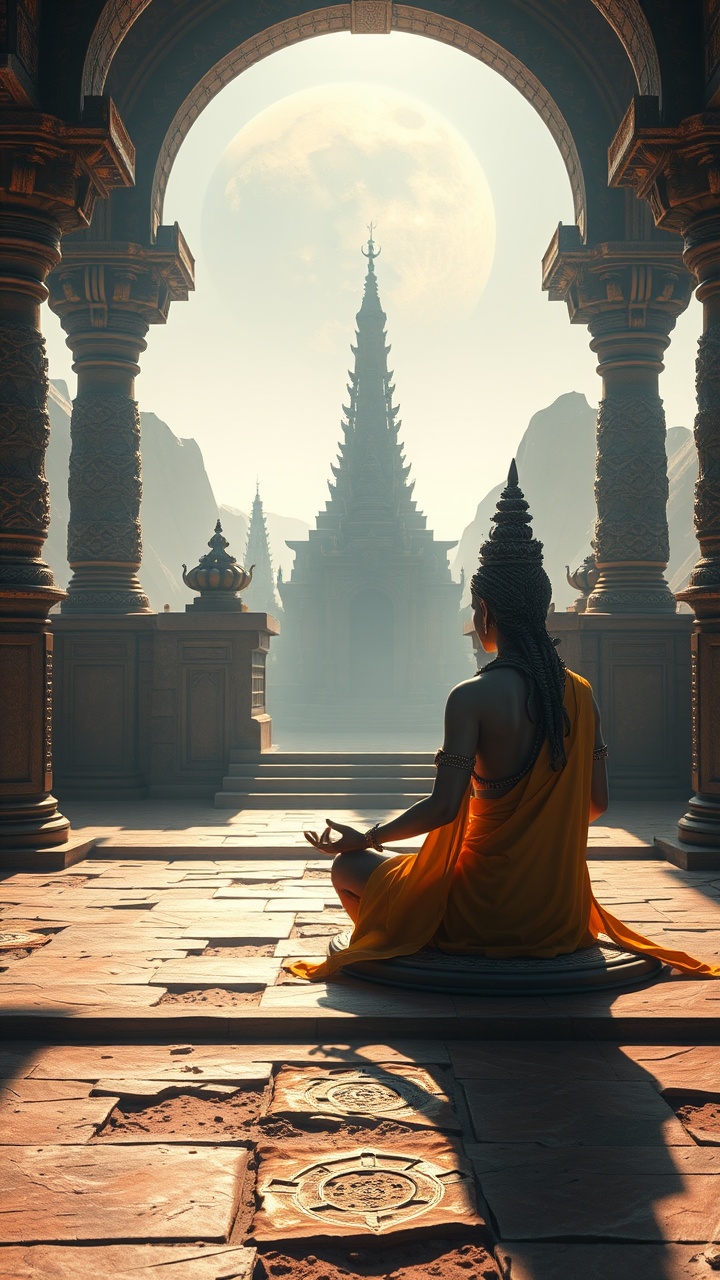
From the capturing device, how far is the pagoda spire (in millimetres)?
34281

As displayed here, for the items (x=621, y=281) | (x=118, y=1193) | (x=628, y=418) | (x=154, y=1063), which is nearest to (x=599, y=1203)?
(x=118, y=1193)

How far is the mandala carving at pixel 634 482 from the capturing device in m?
9.91

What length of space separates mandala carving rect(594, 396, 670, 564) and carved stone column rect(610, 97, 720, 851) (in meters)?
3.17

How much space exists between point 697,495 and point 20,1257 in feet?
18.9

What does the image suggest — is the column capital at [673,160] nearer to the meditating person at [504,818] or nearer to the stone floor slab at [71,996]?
the meditating person at [504,818]

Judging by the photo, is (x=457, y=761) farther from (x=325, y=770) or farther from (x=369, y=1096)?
(x=325, y=770)

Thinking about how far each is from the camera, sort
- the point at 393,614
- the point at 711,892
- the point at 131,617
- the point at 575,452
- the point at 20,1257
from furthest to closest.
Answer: the point at 575,452 < the point at 393,614 < the point at 131,617 < the point at 711,892 < the point at 20,1257

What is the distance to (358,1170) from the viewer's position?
2492 millimetres

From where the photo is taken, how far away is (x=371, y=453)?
35531mm

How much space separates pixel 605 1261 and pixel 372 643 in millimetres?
32114

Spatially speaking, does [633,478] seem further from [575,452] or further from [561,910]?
[575,452]

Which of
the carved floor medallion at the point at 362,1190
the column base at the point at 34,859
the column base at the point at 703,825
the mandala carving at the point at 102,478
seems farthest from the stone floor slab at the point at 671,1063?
the mandala carving at the point at 102,478

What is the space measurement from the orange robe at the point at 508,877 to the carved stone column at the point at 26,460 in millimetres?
3206

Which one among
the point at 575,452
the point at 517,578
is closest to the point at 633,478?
the point at 517,578
